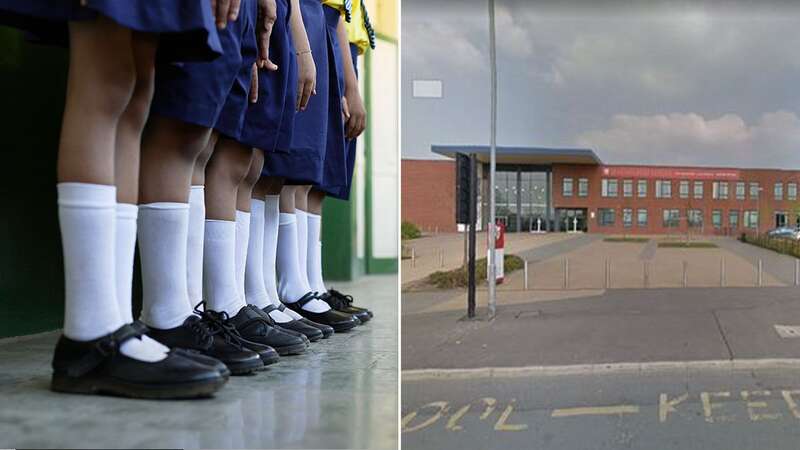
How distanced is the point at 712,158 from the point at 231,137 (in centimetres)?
122

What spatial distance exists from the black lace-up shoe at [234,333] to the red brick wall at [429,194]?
88 cm

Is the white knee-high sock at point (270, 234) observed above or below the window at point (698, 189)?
below

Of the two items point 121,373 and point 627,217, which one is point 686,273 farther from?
point 121,373

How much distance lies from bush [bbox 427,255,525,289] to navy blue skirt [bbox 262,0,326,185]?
502 mm

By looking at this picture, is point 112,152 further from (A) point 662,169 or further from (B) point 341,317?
(A) point 662,169

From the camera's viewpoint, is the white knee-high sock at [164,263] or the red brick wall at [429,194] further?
the red brick wall at [429,194]

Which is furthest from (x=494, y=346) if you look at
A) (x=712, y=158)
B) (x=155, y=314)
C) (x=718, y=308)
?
(x=155, y=314)

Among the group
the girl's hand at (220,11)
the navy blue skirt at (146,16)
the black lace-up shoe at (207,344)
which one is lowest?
the black lace-up shoe at (207,344)

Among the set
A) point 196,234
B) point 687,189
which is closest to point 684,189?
point 687,189

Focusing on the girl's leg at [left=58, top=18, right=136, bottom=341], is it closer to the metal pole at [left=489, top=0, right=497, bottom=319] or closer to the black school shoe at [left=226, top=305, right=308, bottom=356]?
the black school shoe at [left=226, top=305, right=308, bottom=356]

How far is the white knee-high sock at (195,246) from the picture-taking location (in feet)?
2.49

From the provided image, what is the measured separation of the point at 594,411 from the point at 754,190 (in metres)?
0.61

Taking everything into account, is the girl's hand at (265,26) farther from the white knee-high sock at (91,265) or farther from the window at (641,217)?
the window at (641,217)

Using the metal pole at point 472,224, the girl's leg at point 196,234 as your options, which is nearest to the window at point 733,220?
the metal pole at point 472,224
